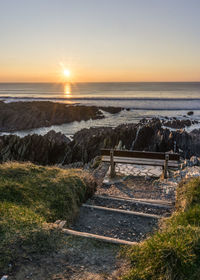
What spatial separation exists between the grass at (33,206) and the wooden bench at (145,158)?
229 centimetres

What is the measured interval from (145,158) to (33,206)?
5.30 m

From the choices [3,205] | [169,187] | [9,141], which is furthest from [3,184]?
[9,141]

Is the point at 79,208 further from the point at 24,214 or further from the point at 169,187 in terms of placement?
the point at 169,187

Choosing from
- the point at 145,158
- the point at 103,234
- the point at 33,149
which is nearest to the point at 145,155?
the point at 145,158

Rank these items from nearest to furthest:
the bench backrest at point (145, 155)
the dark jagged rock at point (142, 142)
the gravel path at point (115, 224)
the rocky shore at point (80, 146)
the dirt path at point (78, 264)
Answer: the dirt path at point (78, 264) < the gravel path at point (115, 224) < the bench backrest at point (145, 155) < the dark jagged rock at point (142, 142) < the rocky shore at point (80, 146)

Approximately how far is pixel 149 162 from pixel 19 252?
621 cm

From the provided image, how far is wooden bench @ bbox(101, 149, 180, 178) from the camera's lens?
8.46m

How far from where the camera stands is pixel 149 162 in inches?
338

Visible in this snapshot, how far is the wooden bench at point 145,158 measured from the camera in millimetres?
8461

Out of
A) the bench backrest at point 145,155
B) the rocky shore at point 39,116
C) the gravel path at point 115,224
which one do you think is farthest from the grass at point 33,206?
the rocky shore at point 39,116

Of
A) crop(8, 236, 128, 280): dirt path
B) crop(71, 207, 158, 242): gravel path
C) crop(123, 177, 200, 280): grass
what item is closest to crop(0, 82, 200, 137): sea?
crop(71, 207, 158, 242): gravel path

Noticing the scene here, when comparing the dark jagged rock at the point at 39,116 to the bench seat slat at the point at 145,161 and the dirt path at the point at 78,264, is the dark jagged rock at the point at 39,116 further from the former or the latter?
the dirt path at the point at 78,264

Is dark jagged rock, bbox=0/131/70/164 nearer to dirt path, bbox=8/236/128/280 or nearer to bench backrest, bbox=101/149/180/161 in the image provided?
bench backrest, bbox=101/149/180/161

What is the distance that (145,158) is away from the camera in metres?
8.80
